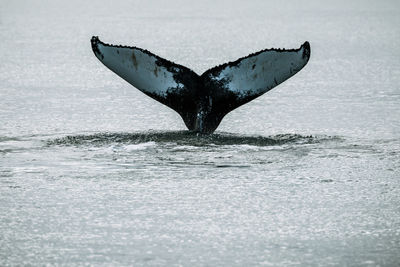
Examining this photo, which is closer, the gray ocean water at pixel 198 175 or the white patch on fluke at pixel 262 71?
the gray ocean water at pixel 198 175

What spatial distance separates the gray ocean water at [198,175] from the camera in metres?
4.92

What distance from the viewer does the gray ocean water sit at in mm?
4918

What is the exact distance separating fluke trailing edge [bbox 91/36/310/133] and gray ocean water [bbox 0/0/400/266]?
0.24 meters

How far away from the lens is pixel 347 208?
571 centimetres

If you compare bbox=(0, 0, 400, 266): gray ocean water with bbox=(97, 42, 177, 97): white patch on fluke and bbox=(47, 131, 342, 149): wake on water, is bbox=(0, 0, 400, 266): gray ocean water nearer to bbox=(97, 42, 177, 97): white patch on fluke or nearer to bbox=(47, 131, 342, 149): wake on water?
bbox=(47, 131, 342, 149): wake on water

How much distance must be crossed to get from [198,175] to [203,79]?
1451 millimetres

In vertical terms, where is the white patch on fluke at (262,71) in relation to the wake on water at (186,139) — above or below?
above

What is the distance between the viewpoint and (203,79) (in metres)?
7.82

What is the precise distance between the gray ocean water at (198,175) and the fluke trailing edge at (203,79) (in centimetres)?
24

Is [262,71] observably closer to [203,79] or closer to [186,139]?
[203,79]

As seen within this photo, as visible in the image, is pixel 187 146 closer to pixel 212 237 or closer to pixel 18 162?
pixel 18 162

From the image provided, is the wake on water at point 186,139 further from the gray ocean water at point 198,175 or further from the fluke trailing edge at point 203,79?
the fluke trailing edge at point 203,79

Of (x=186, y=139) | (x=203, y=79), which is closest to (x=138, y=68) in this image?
(x=203, y=79)

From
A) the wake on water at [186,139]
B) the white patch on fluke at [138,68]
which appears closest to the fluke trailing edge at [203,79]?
the white patch on fluke at [138,68]
